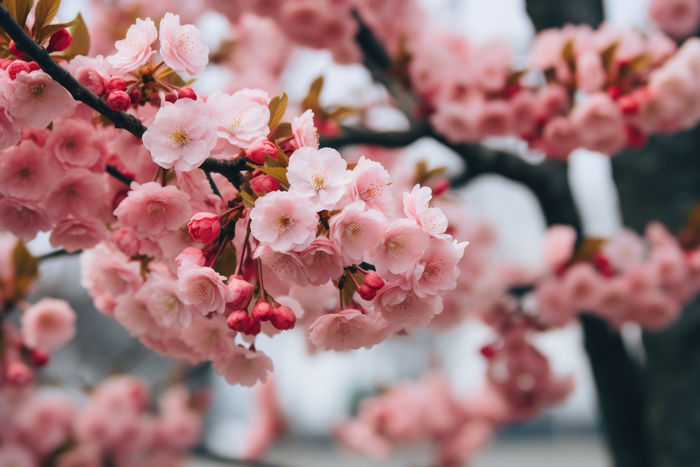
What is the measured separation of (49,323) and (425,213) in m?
1.03

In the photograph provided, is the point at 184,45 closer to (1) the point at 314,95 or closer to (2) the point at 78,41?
(2) the point at 78,41

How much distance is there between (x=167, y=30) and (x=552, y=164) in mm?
1813

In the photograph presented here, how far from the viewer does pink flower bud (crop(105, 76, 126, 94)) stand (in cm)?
61

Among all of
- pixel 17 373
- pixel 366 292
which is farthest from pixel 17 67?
pixel 17 373

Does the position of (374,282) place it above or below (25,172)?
below

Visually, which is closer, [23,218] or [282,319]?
[282,319]

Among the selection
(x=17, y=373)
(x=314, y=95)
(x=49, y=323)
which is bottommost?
(x=17, y=373)

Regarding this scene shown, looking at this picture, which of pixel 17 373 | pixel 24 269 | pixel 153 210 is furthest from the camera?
pixel 17 373

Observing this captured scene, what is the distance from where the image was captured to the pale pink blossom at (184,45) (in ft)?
1.98

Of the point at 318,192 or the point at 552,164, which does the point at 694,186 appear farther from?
Answer: the point at 318,192

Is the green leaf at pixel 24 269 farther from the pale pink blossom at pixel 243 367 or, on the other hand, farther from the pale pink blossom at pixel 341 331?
the pale pink blossom at pixel 341 331

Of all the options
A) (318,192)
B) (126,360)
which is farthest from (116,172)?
(126,360)

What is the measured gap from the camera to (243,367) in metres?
0.70

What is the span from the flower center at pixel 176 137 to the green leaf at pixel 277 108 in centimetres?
13
